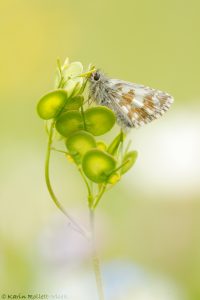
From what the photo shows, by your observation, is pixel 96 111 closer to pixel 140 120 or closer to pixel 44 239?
pixel 140 120

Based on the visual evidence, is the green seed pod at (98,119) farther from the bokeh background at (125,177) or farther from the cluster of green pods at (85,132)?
the bokeh background at (125,177)

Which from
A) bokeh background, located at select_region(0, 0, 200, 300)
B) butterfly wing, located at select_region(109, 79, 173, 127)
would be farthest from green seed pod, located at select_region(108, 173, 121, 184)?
butterfly wing, located at select_region(109, 79, 173, 127)

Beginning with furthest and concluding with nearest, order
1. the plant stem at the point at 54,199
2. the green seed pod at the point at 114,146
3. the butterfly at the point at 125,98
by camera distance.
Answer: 1. the butterfly at the point at 125,98
2. the green seed pod at the point at 114,146
3. the plant stem at the point at 54,199

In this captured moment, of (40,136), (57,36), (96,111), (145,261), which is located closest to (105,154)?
(96,111)

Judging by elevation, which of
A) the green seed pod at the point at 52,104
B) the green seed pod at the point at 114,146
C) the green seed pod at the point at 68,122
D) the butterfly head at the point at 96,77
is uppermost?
the butterfly head at the point at 96,77

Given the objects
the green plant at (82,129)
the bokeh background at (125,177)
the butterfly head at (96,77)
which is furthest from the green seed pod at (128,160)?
the butterfly head at (96,77)

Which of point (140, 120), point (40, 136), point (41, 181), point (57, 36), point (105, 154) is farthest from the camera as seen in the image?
point (57, 36)

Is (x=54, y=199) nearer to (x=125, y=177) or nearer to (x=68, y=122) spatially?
(x=68, y=122)
